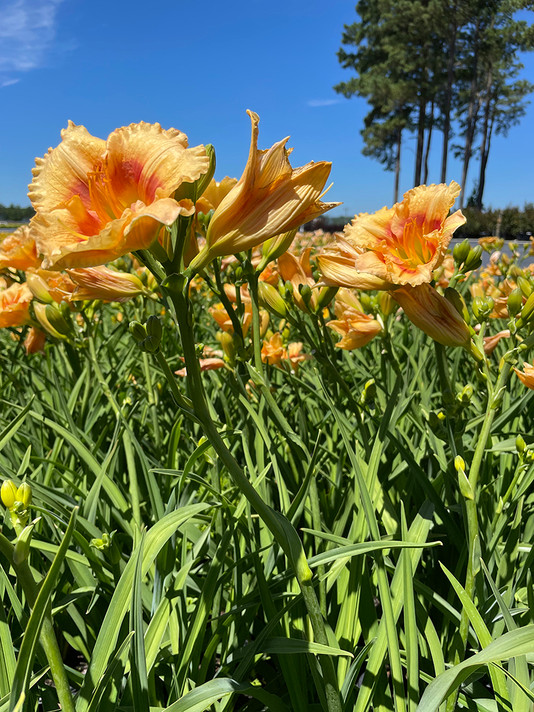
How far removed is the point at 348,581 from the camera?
1024mm

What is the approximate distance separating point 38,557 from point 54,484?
300 mm

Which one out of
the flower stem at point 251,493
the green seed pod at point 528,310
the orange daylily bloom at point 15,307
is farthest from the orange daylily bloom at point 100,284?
the orange daylily bloom at point 15,307

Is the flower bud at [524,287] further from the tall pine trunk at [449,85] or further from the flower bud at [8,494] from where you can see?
the tall pine trunk at [449,85]

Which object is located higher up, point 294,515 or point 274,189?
point 274,189

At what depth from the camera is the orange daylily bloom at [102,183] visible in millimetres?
601

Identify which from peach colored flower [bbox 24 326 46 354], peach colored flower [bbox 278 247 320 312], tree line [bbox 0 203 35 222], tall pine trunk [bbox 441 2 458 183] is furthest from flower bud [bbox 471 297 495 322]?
tree line [bbox 0 203 35 222]

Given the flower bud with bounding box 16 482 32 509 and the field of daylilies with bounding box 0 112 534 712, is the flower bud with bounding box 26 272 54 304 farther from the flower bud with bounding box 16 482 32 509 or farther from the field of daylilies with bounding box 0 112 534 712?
the flower bud with bounding box 16 482 32 509

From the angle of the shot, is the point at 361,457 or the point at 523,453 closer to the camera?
the point at 523,453

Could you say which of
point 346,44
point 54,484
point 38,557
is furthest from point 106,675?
point 346,44

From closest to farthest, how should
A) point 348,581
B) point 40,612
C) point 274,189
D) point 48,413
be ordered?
1. point 40,612
2. point 274,189
3. point 348,581
4. point 48,413

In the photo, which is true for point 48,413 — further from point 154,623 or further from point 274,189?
point 274,189

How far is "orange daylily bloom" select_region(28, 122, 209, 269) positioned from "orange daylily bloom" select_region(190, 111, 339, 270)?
0.05 metres

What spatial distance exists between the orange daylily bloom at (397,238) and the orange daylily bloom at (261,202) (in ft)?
0.98

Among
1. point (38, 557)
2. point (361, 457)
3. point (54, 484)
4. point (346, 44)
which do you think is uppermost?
point (346, 44)
